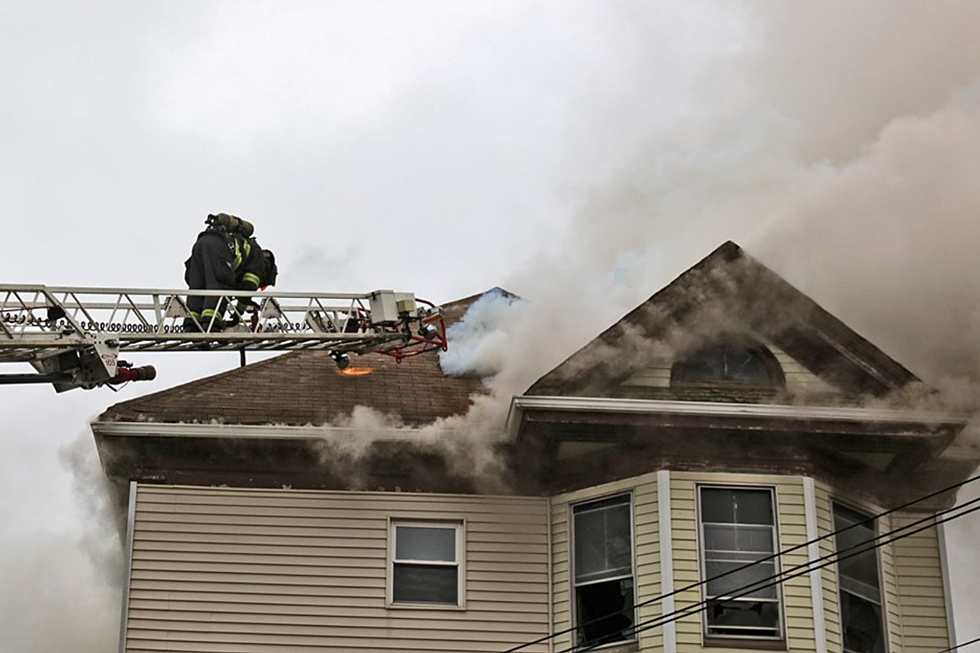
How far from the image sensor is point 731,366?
19.1 m

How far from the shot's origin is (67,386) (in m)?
17.5

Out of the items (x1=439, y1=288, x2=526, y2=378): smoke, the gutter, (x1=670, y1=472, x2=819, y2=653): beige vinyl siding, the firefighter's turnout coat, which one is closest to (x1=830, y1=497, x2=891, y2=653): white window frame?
(x1=670, y1=472, x2=819, y2=653): beige vinyl siding

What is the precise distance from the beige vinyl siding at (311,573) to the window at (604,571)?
37cm

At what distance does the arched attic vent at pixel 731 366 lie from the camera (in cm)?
1894

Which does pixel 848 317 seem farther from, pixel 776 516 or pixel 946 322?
pixel 776 516

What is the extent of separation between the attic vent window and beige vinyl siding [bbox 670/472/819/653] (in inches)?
48.5

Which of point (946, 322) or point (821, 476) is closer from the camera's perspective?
point (821, 476)

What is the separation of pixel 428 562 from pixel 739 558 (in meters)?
3.06

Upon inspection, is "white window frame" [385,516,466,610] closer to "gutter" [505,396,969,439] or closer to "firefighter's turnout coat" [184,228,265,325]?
"gutter" [505,396,969,439]

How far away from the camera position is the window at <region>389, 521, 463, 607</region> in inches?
726

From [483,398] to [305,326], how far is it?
2.14 m

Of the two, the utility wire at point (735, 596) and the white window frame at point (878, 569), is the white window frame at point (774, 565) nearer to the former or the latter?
the utility wire at point (735, 596)

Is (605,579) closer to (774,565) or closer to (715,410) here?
→ (774,565)

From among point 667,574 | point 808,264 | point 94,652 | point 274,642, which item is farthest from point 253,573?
point 808,264
